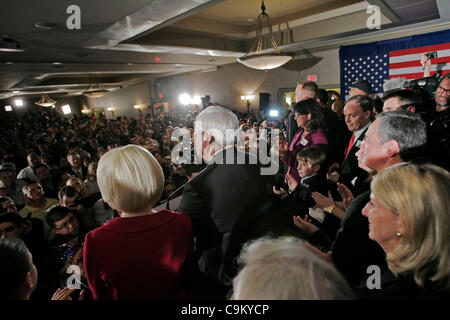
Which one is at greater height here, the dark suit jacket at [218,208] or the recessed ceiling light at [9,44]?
the recessed ceiling light at [9,44]

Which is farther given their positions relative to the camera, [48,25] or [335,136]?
[48,25]

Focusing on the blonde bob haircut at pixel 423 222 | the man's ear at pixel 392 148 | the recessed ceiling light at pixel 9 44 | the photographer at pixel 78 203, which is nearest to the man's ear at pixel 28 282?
the blonde bob haircut at pixel 423 222

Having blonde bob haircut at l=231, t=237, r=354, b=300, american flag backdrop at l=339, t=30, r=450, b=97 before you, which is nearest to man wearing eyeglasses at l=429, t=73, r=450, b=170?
blonde bob haircut at l=231, t=237, r=354, b=300

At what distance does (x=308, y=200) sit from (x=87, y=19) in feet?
13.6

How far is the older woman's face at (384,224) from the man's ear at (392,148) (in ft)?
1.47

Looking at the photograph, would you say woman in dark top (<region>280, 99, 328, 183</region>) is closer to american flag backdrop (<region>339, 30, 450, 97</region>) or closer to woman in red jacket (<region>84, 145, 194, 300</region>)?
woman in red jacket (<region>84, 145, 194, 300</region>)

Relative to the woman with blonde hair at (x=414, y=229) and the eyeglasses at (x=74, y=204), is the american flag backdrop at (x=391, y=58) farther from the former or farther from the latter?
the eyeglasses at (x=74, y=204)

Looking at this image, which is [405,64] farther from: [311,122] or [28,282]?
[28,282]

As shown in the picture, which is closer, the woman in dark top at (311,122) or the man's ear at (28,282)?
the man's ear at (28,282)

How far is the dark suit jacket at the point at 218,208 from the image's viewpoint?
1.25 metres

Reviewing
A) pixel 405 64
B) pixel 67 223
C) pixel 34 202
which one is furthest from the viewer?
pixel 405 64

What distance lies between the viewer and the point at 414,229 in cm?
81

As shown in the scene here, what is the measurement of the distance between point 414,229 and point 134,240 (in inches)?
38.1

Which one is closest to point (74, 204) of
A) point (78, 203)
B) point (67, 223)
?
point (78, 203)
